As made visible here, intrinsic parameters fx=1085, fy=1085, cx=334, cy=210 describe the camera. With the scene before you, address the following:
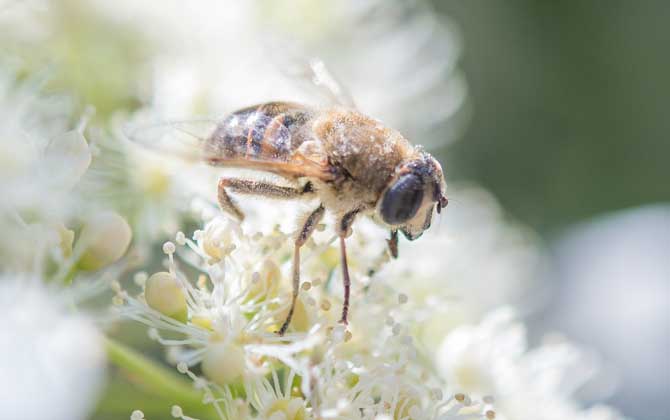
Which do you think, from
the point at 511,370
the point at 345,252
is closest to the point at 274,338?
the point at 345,252

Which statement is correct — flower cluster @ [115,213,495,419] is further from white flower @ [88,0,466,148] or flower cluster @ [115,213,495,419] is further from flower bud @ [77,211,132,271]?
white flower @ [88,0,466,148]

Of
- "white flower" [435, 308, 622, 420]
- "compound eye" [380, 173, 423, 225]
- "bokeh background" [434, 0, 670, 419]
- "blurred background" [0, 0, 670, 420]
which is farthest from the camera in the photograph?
"bokeh background" [434, 0, 670, 419]

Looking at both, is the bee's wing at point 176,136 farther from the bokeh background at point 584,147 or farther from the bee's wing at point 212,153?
the bokeh background at point 584,147

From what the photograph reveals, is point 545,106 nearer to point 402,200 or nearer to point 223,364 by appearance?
point 402,200

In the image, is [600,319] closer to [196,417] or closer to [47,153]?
[196,417]

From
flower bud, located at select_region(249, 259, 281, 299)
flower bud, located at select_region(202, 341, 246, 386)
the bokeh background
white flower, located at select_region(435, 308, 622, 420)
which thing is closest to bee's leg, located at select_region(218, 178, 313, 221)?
flower bud, located at select_region(249, 259, 281, 299)

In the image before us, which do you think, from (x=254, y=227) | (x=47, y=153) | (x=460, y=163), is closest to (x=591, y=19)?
(x=460, y=163)
